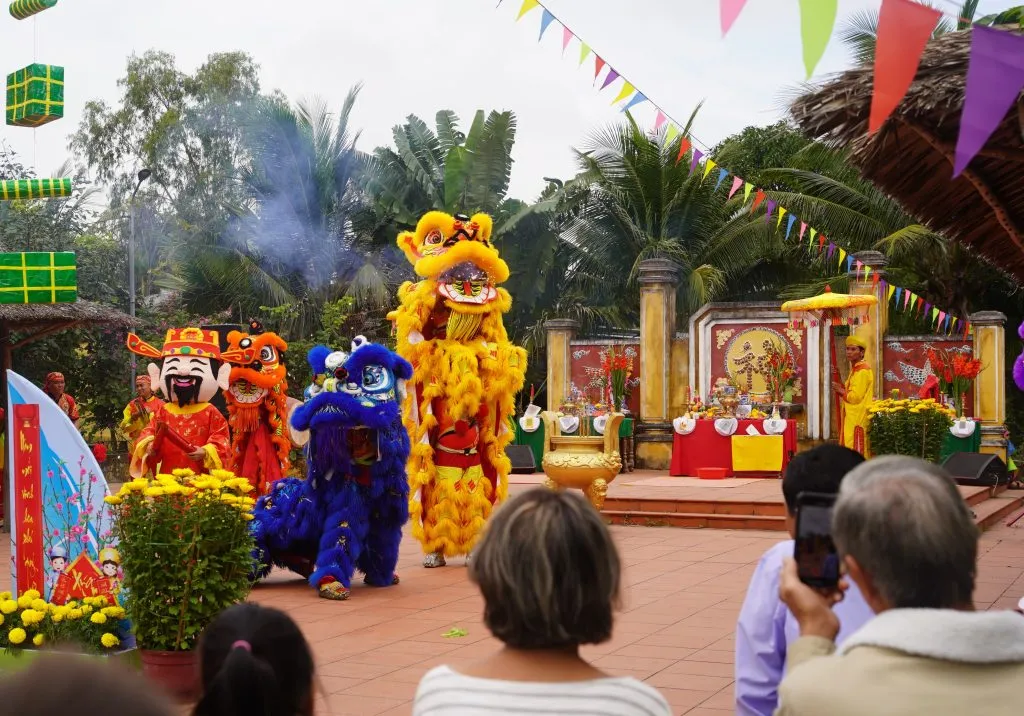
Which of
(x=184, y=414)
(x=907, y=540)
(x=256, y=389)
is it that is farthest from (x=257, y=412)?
(x=907, y=540)

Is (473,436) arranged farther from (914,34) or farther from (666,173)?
(666,173)

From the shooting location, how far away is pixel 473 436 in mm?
9445

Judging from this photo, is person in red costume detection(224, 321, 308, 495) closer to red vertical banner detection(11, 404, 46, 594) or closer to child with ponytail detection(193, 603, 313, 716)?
red vertical banner detection(11, 404, 46, 594)

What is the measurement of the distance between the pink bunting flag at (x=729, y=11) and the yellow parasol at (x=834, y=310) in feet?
44.8

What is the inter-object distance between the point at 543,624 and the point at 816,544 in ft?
1.95

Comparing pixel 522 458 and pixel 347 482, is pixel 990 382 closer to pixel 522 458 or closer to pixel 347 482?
pixel 522 458

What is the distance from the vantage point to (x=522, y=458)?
17828 mm

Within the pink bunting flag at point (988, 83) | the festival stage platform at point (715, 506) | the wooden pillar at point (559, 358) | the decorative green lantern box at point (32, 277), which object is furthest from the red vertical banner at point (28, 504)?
the wooden pillar at point (559, 358)

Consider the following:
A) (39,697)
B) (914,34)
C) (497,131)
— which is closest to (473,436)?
(914,34)

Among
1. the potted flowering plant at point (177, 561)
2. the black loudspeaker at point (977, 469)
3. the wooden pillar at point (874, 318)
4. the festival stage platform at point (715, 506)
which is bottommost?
the festival stage platform at point (715, 506)

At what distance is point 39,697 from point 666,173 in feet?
71.9

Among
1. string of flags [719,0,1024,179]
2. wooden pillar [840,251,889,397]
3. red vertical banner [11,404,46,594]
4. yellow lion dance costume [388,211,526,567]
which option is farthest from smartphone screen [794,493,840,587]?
wooden pillar [840,251,889,397]

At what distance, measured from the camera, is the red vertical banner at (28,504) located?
583 cm

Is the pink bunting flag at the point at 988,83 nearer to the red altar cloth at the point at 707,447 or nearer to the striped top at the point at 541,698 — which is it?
the striped top at the point at 541,698
